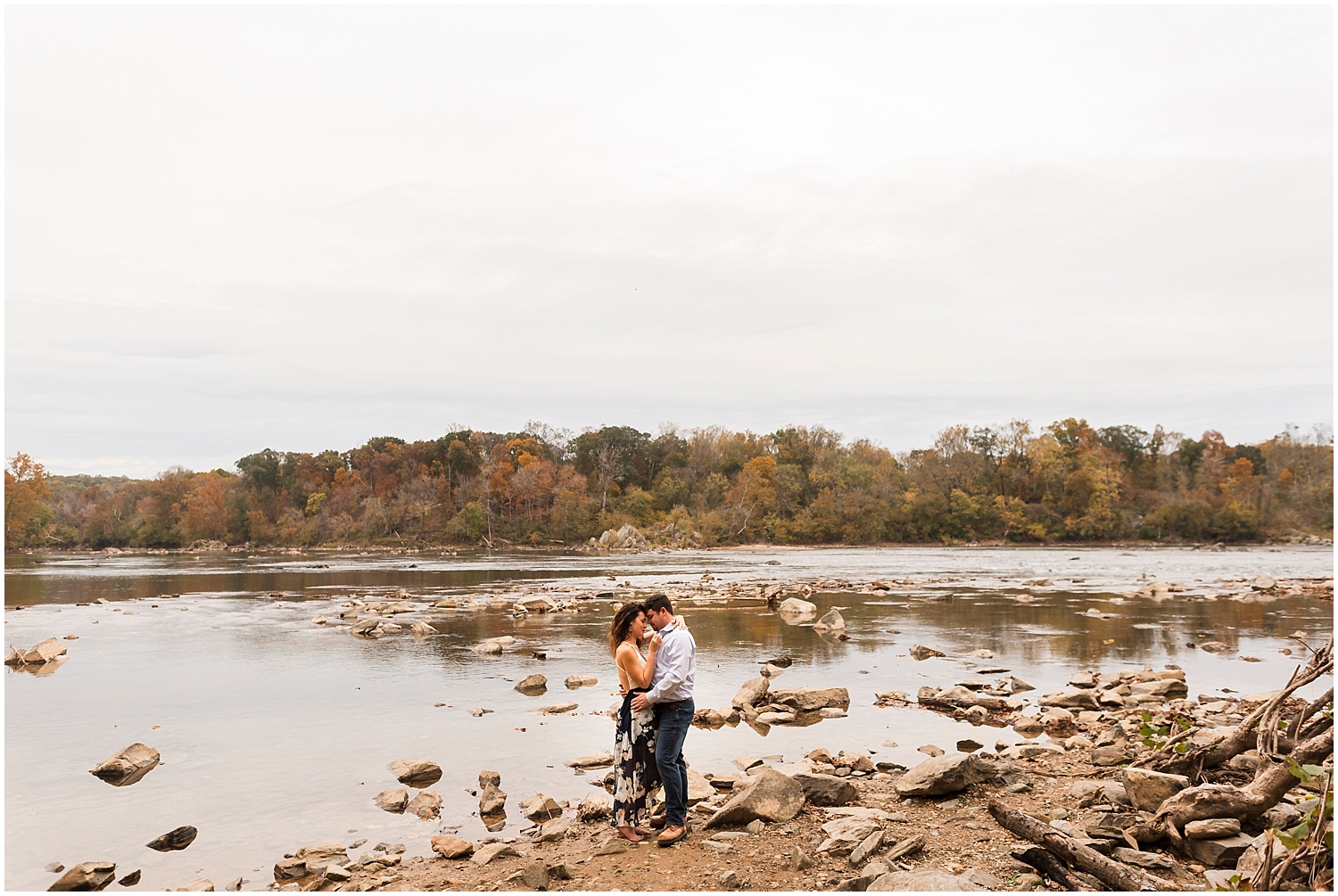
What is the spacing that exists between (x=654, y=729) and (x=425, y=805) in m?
2.71

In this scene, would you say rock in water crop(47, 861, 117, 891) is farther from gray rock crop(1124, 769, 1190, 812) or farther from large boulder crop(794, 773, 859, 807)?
gray rock crop(1124, 769, 1190, 812)

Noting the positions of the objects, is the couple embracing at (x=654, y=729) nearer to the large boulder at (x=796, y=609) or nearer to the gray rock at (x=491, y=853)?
the gray rock at (x=491, y=853)

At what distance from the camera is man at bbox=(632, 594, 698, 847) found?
7.13m

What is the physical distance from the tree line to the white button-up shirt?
86.9 meters

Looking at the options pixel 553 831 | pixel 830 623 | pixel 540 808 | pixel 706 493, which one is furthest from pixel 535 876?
pixel 706 493

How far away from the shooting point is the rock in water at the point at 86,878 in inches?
272

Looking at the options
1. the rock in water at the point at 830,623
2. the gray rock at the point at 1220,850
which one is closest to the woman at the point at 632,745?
the gray rock at the point at 1220,850

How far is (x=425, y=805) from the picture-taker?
8.49 m

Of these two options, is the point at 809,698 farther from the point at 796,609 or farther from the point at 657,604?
the point at 796,609

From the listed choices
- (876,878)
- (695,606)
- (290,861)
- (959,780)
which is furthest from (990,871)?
(695,606)

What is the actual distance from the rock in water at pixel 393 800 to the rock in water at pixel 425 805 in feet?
0.25

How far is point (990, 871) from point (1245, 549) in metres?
80.1

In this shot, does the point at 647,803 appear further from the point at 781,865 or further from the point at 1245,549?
the point at 1245,549

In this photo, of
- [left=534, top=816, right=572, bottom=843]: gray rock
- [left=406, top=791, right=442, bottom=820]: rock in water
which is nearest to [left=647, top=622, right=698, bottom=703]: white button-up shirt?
[left=534, top=816, right=572, bottom=843]: gray rock
